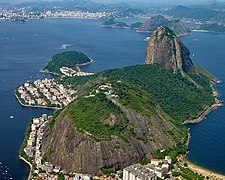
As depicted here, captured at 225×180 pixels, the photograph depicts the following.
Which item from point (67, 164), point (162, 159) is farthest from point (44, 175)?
point (162, 159)

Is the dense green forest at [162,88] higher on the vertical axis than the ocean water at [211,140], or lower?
higher

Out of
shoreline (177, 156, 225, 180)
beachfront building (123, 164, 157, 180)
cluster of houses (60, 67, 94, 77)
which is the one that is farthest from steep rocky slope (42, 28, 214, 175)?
cluster of houses (60, 67, 94, 77)

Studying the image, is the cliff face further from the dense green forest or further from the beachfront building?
the beachfront building

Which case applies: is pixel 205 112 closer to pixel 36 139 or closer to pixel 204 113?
pixel 204 113

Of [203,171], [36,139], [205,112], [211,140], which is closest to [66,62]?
[205,112]

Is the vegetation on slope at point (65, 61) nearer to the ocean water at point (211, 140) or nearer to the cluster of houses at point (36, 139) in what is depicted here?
the cluster of houses at point (36, 139)

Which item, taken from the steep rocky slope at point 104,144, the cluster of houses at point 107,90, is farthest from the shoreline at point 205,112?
the cluster of houses at point 107,90
